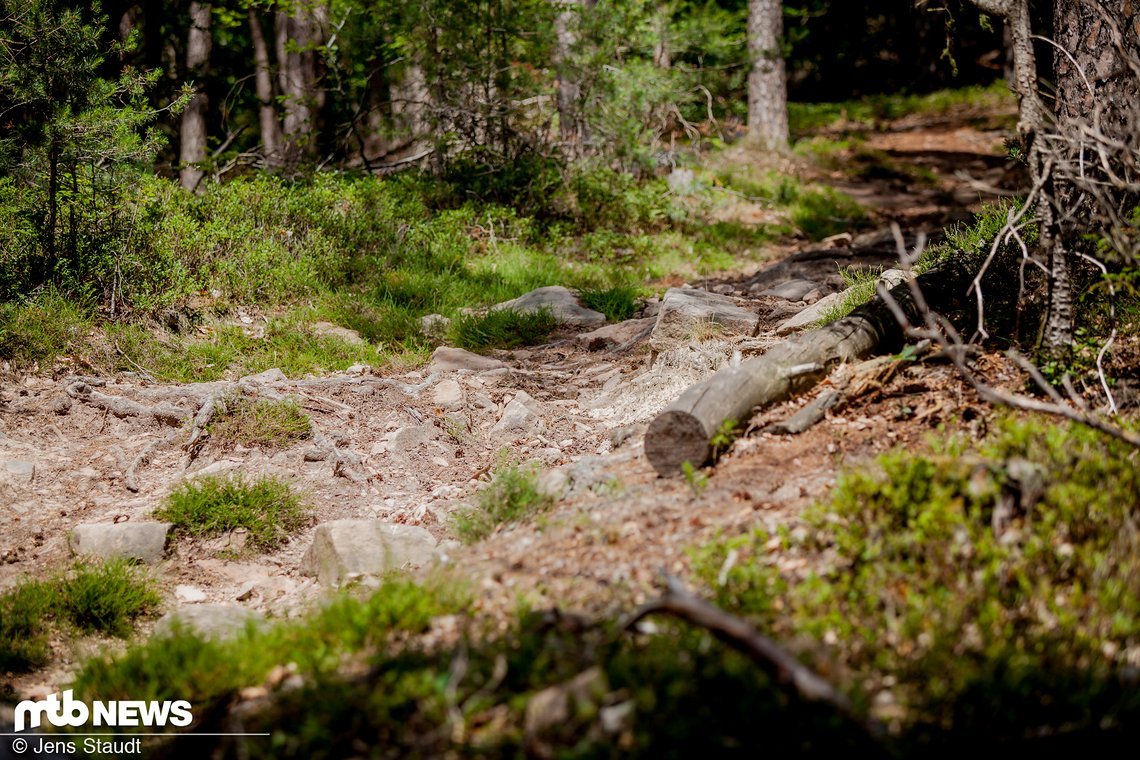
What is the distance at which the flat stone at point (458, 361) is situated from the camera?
7.28 m

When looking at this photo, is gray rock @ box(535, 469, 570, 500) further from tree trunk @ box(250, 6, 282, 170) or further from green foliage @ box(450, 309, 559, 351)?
tree trunk @ box(250, 6, 282, 170)

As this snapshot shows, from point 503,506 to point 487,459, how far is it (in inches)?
54.8

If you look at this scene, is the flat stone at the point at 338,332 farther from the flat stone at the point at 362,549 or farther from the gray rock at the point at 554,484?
the gray rock at the point at 554,484

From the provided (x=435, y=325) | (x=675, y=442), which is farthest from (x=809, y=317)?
(x=435, y=325)

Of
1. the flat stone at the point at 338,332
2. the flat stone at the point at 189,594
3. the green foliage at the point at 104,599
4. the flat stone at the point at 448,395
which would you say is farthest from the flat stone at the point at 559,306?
the green foliage at the point at 104,599

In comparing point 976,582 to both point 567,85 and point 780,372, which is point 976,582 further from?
point 567,85

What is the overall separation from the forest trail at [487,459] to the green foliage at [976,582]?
1.01ft

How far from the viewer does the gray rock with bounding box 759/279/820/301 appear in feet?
27.8

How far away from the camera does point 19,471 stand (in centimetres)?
554

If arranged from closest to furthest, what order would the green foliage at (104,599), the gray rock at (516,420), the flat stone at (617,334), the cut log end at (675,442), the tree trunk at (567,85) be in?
the green foliage at (104,599) → the cut log end at (675,442) → the gray rock at (516,420) → the flat stone at (617,334) → the tree trunk at (567,85)

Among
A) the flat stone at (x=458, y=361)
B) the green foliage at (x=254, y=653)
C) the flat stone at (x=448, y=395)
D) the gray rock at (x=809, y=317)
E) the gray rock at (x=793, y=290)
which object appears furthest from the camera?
the gray rock at (x=793, y=290)

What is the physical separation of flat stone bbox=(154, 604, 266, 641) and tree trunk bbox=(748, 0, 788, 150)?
1287 cm

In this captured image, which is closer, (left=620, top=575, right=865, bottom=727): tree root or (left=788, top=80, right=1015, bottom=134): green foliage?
(left=620, top=575, right=865, bottom=727): tree root

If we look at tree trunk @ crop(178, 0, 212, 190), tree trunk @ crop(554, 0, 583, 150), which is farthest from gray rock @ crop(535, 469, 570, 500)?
tree trunk @ crop(178, 0, 212, 190)
